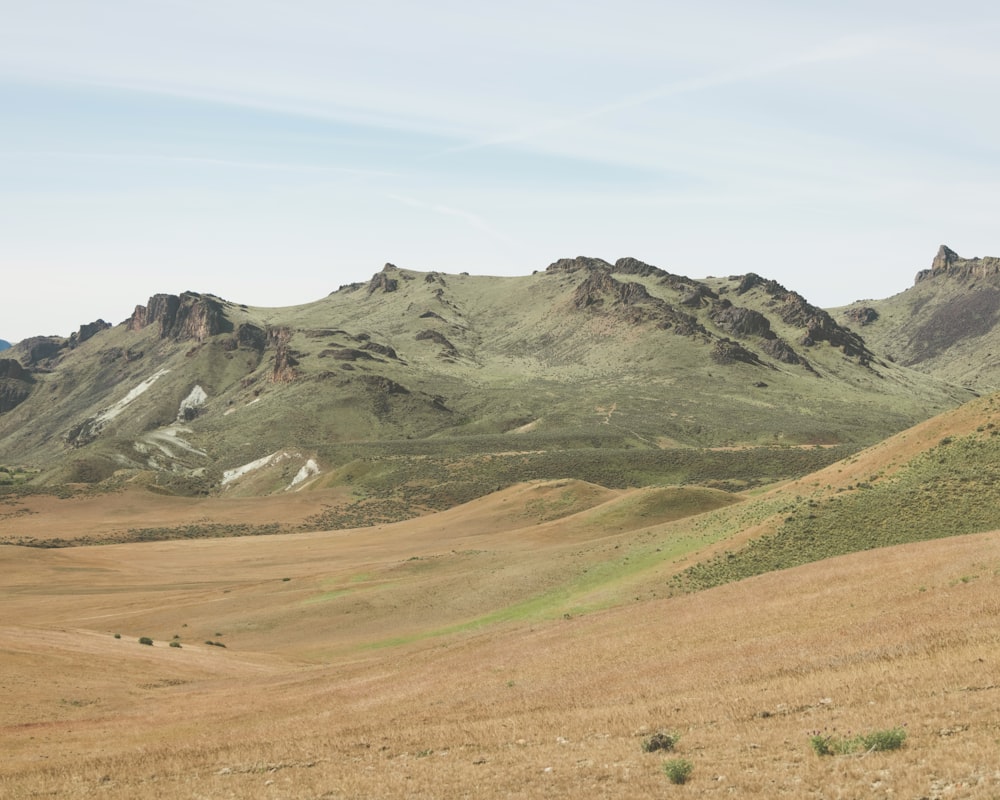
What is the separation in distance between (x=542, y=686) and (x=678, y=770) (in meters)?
11.4

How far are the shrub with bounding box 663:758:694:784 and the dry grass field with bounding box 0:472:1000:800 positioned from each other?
23 centimetres

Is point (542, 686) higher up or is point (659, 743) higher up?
point (659, 743)

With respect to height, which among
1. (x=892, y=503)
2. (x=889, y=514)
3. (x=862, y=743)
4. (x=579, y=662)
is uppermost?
(x=892, y=503)

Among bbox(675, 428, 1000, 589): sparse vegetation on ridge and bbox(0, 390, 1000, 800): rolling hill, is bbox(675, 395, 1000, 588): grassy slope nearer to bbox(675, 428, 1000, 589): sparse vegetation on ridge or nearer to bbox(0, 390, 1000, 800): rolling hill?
bbox(675, 428, 1000, 589): sparse vegetation on ridge

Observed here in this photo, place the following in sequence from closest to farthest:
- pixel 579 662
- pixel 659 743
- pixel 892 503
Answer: pixel 659 743, pixel 579 662, pixel 892 503

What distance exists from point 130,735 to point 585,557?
3331 centimetres

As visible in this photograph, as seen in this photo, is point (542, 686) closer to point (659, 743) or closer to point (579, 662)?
point (579, 662)

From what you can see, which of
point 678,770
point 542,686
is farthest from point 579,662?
point 678,770

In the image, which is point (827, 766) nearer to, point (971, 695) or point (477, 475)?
point (971, 695)

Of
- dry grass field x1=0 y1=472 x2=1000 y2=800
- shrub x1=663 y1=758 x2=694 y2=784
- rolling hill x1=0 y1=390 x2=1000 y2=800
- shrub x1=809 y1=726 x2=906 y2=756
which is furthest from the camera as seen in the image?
rolling hill x1=0 y1=390 x2=1000 y2=800

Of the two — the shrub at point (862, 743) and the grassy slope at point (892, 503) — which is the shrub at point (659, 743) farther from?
the grassy slope at point (892, 503)

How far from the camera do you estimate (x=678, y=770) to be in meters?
15.3

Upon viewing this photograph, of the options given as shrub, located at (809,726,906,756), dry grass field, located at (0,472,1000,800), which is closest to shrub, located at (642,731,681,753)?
dry grass field, located at (0,472,1000,800)

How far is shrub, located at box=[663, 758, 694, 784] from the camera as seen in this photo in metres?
15.3
